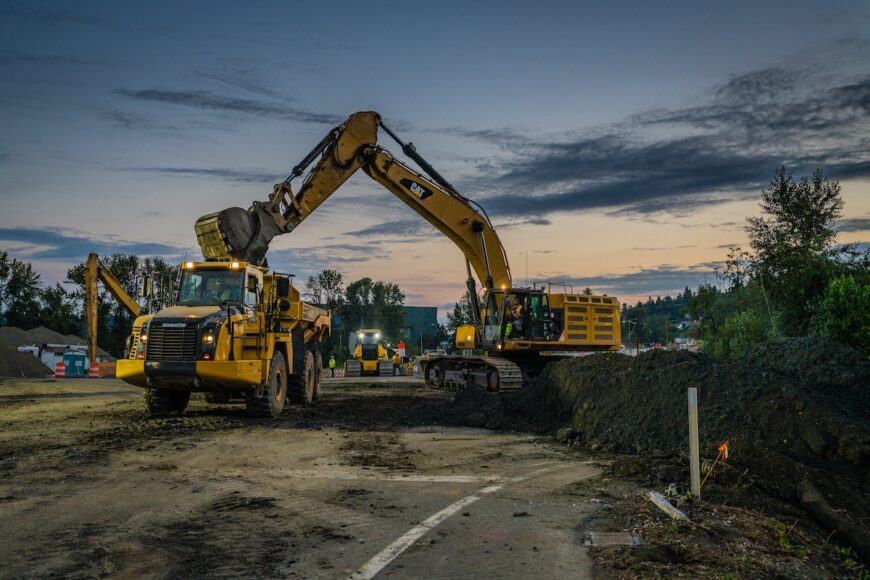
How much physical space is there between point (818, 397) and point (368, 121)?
45.3ft

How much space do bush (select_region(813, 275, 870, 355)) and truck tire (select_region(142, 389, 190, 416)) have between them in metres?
22.3

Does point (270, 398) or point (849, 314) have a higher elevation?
point (849, 314)

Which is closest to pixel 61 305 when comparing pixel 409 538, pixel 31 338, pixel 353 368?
pixel 31 338

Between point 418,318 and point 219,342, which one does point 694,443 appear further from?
point 418,318

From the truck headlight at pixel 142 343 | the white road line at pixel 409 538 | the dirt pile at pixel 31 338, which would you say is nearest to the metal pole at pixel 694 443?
the white road line at pixel 409 538

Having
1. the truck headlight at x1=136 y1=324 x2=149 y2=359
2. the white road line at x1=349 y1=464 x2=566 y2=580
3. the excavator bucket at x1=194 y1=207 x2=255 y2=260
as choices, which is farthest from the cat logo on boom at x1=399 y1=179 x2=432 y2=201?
the white road line at x1=349 y1=464 x2=566 y2=580

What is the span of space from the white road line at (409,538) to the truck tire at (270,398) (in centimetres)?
792

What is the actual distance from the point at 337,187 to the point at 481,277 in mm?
5425

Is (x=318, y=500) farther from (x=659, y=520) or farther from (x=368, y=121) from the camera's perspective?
(x=368, y=121)

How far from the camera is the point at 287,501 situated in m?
7.97

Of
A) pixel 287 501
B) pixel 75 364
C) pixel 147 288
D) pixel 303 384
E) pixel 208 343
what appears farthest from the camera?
pixel 75 364

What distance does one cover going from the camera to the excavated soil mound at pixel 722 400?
10969 mm

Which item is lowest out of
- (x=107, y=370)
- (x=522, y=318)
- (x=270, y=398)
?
(x=107, y=370)

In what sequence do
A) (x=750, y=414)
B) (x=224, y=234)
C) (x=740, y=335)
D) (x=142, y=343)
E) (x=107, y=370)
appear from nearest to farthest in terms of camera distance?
(x=750, y=414) → (x=142, y=343) → (x=224, y=234) → (x=107, y=370) → (x=740, y=335)
